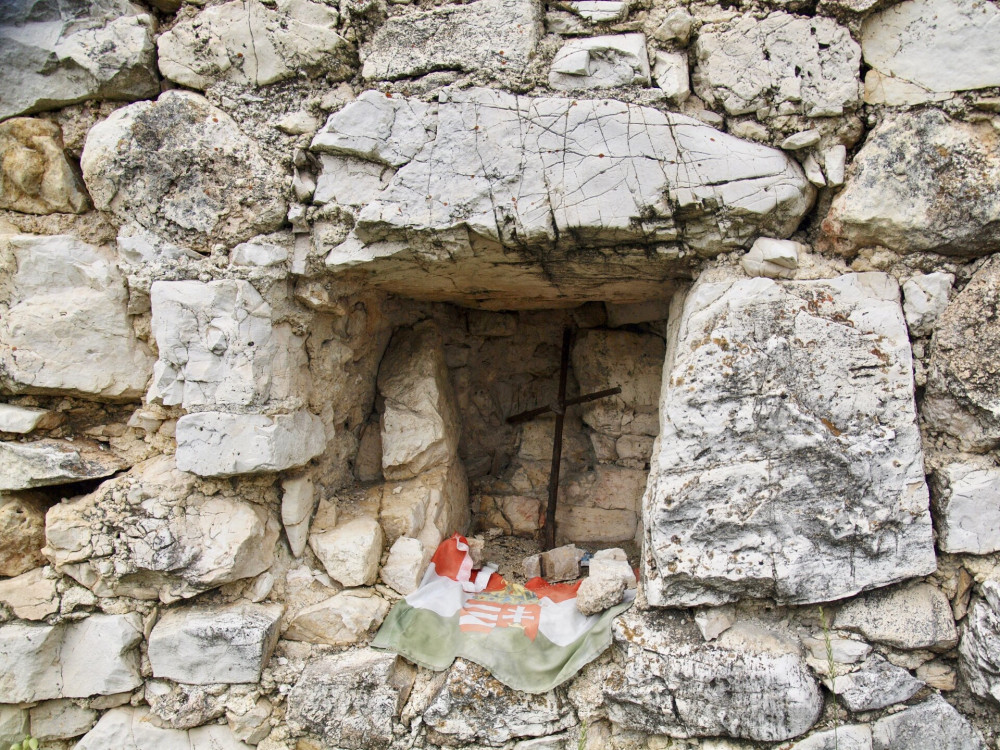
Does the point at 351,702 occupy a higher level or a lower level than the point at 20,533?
lower

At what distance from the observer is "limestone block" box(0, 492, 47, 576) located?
206 centimetres

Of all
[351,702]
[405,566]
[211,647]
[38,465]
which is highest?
[38,465]

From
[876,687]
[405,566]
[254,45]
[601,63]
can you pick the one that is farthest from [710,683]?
[254,45]

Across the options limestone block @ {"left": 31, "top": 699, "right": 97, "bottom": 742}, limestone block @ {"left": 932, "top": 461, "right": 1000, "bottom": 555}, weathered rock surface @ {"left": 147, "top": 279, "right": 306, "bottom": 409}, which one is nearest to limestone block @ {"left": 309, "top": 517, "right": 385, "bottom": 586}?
weathered rock surface @ {"left": 147, "top": 279, "right": 306, "bottom": 409}

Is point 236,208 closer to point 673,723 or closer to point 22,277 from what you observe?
point 22,277

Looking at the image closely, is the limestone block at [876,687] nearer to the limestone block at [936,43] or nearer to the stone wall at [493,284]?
the stone wall at [493,284]

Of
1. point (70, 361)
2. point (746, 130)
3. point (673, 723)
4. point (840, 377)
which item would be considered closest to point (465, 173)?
point (746, 130)

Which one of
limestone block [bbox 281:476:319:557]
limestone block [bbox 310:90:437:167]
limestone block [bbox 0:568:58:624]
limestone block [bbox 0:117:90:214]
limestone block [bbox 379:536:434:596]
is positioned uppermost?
limestone block [bbox 310:90:437:167]

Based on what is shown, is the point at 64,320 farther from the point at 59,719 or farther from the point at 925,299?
the point at 925,299

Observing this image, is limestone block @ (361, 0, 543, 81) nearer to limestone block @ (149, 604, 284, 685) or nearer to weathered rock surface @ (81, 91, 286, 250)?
weathered rock surface @ (81, 91, 286, 250)

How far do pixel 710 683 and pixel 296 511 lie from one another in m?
1.41

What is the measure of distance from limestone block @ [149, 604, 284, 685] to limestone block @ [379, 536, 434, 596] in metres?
0.42

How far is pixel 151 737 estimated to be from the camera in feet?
6.82

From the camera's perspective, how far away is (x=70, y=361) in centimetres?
209
